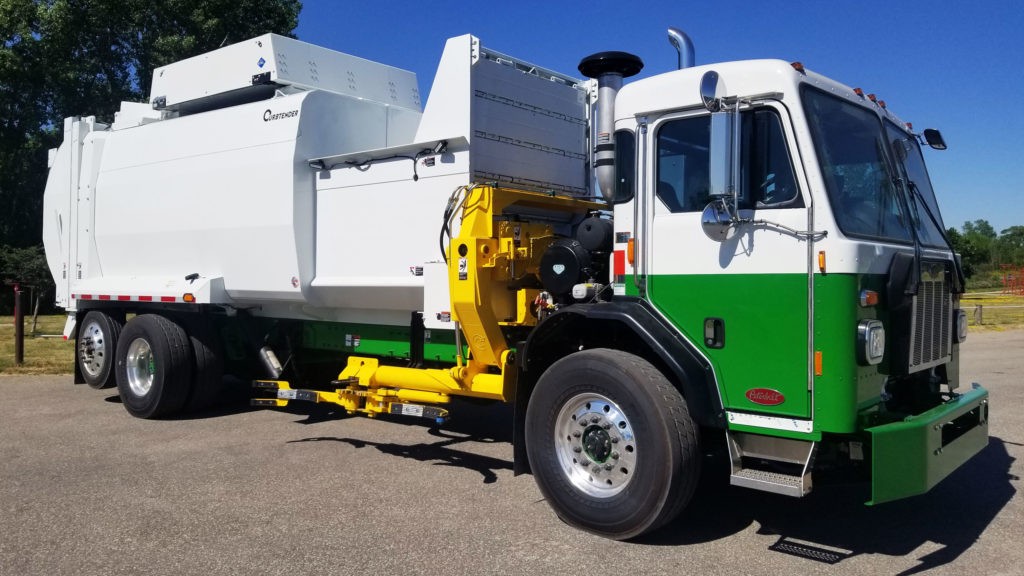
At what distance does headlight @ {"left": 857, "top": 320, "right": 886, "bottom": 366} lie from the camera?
4215mm

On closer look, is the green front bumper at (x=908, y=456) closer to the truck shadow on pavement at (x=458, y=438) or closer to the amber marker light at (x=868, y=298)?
the amber marker light at (x=868, y=298)

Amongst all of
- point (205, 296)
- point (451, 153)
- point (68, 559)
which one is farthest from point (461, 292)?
point (205, 296)

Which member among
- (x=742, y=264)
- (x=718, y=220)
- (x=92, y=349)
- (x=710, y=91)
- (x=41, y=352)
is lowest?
(x=41, y=352)

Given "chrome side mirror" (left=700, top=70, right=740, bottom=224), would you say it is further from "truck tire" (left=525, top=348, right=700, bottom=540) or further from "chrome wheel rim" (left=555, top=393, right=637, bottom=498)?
"chrome wheel rim" (left=555, top=393, right=637, bottom=498)

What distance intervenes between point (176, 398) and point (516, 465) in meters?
4.77

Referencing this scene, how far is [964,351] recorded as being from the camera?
53.4 feet

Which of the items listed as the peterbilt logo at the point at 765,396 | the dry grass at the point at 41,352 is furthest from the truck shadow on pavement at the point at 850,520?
the dry grass at the point at 41,352

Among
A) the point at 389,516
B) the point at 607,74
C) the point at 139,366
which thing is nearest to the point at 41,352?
the point at 139,366

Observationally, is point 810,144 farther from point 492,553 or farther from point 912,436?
point 492,553

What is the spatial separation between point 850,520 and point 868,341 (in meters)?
1.65

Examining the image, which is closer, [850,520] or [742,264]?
[742,264]

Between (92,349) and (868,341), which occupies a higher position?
(868,341)

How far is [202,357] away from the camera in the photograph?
28.6 feet

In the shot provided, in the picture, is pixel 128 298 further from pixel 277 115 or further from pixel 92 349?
pixel 277 115
